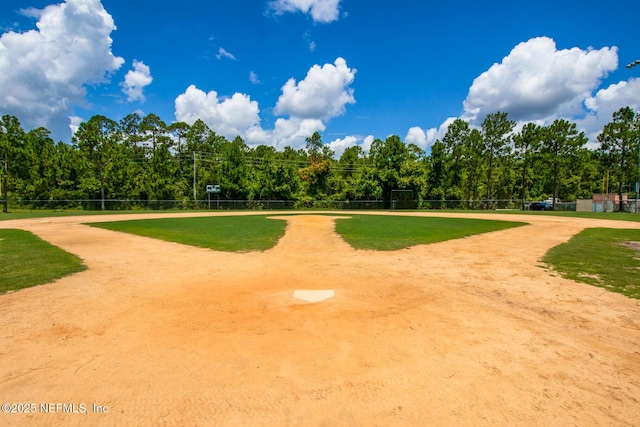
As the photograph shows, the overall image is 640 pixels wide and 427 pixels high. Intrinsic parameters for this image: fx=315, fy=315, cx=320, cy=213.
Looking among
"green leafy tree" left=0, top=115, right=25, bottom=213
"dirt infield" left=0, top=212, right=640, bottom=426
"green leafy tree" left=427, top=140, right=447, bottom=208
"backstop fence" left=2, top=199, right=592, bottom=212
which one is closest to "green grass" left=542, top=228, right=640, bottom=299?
"dirt infield" left=0, top=212, right=640, bottom=426

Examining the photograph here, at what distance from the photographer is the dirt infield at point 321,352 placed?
2807 mm

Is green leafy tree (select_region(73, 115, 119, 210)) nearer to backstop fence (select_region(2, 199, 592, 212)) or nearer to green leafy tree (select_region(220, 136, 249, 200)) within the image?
backstop fence (select_region(2, 199, 592, 212))

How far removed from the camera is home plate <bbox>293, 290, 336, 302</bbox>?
6.03 m

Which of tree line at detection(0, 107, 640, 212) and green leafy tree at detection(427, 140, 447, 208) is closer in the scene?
tree line at detection(0, 107, 640, 212)

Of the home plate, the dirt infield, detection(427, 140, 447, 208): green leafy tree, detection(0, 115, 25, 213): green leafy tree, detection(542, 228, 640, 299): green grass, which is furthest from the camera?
detection(427, 140, 447, 208): green leafy tree

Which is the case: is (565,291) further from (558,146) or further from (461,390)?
(558,146)

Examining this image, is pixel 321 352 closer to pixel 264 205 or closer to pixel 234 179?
pixel 264 205

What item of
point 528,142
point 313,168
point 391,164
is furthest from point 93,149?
point 528,142

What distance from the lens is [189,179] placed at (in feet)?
192

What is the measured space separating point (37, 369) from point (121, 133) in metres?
79.8

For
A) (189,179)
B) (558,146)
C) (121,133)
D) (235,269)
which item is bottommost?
(235,269)

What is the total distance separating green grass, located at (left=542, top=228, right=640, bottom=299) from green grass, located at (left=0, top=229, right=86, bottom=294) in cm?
1251

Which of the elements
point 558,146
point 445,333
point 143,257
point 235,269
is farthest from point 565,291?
point 558,146

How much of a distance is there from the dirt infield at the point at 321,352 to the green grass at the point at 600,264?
0.68 m
